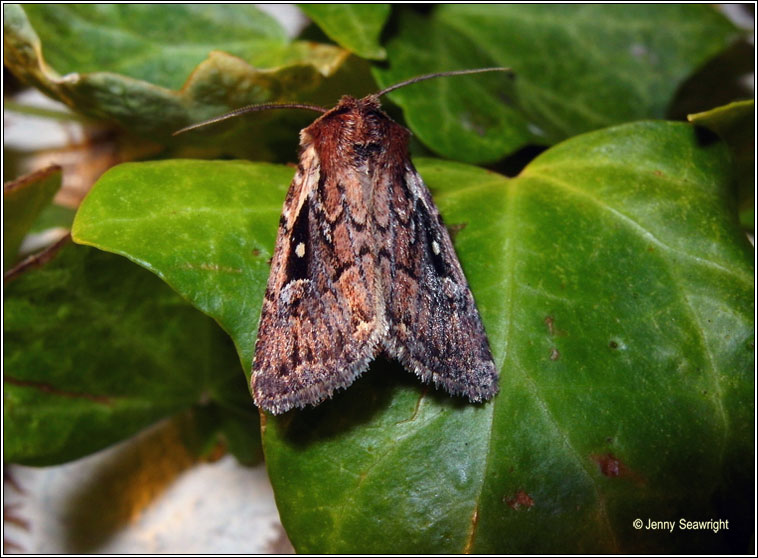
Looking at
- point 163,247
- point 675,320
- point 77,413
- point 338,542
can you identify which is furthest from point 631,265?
point 77,413

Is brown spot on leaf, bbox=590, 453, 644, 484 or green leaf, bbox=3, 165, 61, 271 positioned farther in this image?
green leaf, bbox=3, 165, 61, 271

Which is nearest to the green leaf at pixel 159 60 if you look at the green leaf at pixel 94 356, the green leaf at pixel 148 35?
the green leaf at pixel 148 35

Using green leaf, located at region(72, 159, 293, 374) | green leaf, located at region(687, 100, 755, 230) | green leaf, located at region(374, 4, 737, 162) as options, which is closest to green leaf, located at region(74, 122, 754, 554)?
green leaf, located at region(72, 159, 293, 374)

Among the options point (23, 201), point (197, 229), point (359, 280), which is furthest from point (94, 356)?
point (359, 280)

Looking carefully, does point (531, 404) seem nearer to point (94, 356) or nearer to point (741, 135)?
point (741, 135)

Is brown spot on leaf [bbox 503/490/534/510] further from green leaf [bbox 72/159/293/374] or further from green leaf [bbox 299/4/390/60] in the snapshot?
green leaf [bbox 299/4/390/60]
